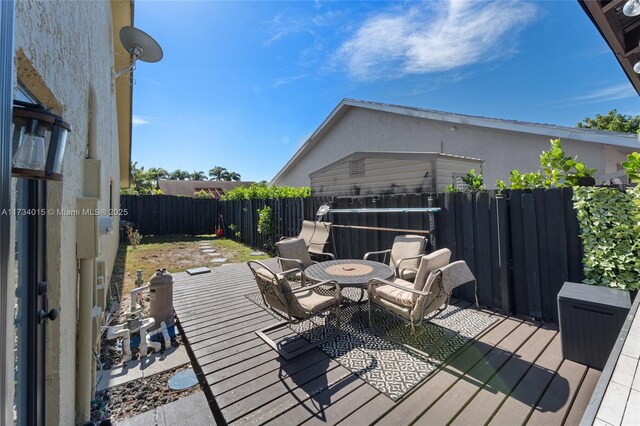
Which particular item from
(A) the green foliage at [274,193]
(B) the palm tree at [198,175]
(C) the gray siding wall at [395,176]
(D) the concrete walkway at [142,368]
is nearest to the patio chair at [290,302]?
(D) the concrete walkway at [142,368]

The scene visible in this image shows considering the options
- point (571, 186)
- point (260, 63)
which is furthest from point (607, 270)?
point (260, 63)

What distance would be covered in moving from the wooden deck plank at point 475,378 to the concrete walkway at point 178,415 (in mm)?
1658

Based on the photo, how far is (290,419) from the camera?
6.61 ft

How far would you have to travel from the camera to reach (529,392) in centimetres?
219

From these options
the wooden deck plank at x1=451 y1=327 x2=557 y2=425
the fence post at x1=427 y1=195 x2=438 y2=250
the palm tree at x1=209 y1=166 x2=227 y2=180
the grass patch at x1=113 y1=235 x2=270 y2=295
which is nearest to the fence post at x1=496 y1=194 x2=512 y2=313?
the wooden deck plank at x1=451 y1=327 x2=557 y2=425

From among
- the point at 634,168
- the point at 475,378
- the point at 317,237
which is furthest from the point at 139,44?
the point at 634,168

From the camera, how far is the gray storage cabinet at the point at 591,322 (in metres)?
2.43

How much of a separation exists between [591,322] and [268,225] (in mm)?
7741

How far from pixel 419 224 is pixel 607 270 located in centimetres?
240

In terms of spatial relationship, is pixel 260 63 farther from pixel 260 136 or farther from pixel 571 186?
pixel 260 136

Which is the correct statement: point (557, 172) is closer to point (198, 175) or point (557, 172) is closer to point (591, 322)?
point (591, 322)

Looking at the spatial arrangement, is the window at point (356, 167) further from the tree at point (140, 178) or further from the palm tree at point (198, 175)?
the palm tree at point (198, 175)

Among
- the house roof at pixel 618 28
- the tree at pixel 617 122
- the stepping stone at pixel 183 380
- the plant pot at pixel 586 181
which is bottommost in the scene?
the stepping stone at pixel 183 380

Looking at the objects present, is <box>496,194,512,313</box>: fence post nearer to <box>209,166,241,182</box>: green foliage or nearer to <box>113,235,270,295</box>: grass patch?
<box>113,235,270,295</box>: grass patch
